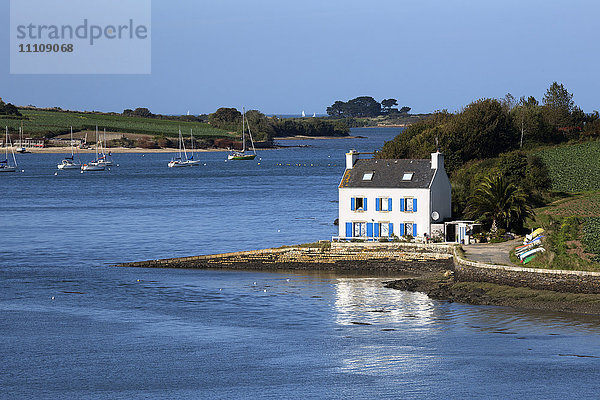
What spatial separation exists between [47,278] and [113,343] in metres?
20.5

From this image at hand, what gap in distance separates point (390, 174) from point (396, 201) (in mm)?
2131

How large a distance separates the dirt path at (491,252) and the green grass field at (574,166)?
3838 centimetres

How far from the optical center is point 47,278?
204ft

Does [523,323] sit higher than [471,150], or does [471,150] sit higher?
[471,150]

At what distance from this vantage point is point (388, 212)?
5978cm

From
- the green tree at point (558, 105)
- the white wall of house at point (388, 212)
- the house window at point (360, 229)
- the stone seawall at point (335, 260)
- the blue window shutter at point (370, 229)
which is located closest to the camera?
the stone seawall at point (335, 260)

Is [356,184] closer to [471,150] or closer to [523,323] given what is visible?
[523,323]

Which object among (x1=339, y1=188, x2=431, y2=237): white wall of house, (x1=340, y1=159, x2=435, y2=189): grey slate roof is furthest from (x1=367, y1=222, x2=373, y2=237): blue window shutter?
(x1=340, y1=159, x2=435, y2=189): grey slate roof

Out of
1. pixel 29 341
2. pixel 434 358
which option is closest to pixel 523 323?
pixel 434 358

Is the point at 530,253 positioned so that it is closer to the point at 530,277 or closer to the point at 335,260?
the point at 530,277

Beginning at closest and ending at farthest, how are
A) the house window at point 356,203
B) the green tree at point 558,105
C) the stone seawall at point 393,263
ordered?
1. the stone seawall at point 393,263
2. the house window at point 356,203
3. the green tree at point 558,105

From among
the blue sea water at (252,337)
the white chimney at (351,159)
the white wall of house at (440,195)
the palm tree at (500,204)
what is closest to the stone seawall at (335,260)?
the blue sea water at (252,337)

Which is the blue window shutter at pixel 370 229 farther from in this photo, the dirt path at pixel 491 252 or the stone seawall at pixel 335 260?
the dirt path at pixel 491 252

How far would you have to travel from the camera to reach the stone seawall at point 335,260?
186 ft
